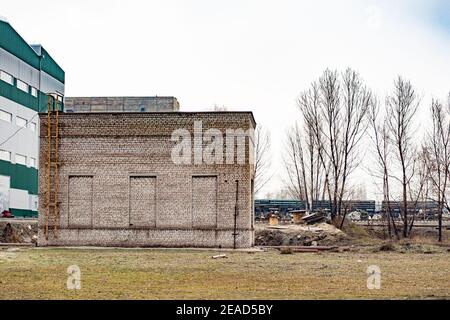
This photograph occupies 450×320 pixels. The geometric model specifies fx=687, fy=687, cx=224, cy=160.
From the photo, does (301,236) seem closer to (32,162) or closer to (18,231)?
(18,231)

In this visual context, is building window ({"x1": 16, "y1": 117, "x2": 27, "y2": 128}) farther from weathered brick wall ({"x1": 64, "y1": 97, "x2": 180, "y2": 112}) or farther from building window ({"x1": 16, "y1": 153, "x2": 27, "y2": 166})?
weathered brick wall ({"x1": 64, "y1": 97, "x2": 180, "y2": 112})

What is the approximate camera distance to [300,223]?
45.3 m

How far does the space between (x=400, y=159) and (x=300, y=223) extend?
7.66m

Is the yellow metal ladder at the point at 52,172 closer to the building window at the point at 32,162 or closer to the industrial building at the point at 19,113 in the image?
the industrial building at the point at 19,113

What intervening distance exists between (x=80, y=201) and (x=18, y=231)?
35.8 feet

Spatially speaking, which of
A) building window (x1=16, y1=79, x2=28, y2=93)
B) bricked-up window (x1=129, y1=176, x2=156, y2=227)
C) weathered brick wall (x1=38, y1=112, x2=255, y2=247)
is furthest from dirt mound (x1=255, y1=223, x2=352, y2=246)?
building window (x1=16, y1=79, x2=28, y2=93)

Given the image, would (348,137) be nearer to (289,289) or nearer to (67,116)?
(67,116)

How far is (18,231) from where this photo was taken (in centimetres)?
4044

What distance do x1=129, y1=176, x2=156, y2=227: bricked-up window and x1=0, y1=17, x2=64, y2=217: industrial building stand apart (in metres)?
19.6

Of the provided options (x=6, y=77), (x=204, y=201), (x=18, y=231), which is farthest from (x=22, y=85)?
(x=204, y=201)

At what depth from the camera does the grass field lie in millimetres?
13008

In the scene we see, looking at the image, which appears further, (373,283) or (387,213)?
(387,213)

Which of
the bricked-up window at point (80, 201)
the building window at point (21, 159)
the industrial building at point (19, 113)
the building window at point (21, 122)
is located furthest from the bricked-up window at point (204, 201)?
the building window at point (21, 122)

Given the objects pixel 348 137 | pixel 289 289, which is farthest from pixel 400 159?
pixel 289 289
